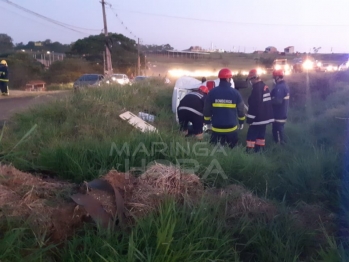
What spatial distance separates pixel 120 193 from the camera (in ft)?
12.1

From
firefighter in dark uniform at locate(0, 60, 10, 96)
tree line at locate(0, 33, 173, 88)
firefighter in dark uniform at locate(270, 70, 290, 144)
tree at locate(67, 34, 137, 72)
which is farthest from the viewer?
tree at locate(67, 34, 137, 72)

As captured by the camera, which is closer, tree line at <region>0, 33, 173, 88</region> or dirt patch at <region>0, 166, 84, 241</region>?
dirt patch at <region>0, 166, 84, 241</region>

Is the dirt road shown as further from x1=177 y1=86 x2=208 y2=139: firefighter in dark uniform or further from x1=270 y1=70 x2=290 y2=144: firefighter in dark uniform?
x1=270 y1=70 x2=290 y2=144: firefighter in dark uniform

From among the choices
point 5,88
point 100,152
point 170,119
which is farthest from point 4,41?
point 100,152

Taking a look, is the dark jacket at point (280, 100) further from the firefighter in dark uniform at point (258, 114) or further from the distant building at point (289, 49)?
the distant building at point (289, 49)

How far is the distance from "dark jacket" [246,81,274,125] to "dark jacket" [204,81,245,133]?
0.98 metres

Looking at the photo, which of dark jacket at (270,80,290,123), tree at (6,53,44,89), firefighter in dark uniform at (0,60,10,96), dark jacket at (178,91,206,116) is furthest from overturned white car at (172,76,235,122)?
tree at (6,53,44,89)

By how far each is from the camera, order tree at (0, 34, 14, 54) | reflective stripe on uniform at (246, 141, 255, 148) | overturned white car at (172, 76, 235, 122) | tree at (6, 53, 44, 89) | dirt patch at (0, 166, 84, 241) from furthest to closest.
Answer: tree at (0, 34, 14, 54) < tree at (6, 53, 44, 89) < overturned white car at (172, 76, 235, 122) < reflective stripe on uniform at (246, 141, 255, 148) < dirt patch at (0, 166, 84, 241)

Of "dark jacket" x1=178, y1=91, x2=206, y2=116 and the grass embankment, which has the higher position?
"dark jacket" x1=178, y1=91, x2=206, y2=116

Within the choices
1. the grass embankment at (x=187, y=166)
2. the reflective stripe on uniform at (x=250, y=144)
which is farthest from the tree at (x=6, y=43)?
the reflective stripe on uniform at (x=250, y=144)

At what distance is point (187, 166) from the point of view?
4.71 meters

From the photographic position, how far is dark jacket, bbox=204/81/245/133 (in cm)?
679

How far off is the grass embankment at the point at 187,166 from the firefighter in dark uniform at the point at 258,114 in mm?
382

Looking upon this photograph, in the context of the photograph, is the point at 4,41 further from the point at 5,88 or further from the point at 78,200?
the point at 78,200
